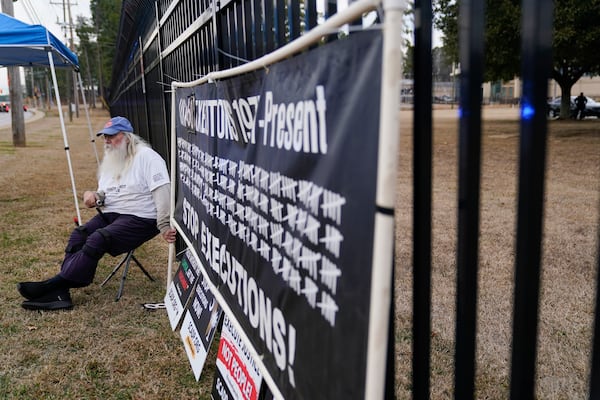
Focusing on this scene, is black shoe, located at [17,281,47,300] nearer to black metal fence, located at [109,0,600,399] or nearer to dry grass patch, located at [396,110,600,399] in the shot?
dry grass patch, located at [396,110,600,399]

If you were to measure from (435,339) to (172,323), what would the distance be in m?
1.67

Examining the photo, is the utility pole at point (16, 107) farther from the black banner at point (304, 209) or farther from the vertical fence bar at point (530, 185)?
the vertical fence bar at point (530, 185)

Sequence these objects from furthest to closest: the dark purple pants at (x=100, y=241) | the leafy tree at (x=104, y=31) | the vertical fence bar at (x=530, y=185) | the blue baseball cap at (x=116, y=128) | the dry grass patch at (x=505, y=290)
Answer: the leafy tree at (x=104, y=31) → the blue baseball cap at (x=116, y=128) → the dark purple pants at (x=100, y=241) → the dry grass patch at (x=505, y=290) → the vertical fence bar at (x=530, y=185)

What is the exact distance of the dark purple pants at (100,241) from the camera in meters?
4.05

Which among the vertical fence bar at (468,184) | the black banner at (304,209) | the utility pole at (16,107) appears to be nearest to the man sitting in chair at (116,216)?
the black banner at (304,209)

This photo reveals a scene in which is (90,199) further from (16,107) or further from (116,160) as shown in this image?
(16,107)

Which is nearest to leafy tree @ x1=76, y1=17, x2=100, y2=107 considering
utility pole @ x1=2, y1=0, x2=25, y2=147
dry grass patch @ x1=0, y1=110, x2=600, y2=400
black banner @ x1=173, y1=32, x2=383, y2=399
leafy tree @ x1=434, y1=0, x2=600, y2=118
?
utility pole @ x1=2, y1=0, x2=25, y2=147

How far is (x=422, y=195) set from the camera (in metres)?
1.46

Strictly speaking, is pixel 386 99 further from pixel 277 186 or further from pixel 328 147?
pixel 277 186

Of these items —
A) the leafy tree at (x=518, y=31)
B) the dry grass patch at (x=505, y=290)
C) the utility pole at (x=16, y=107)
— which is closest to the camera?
the dry grass patch at (x=505, y=290)

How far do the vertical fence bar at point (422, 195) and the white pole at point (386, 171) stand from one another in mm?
312

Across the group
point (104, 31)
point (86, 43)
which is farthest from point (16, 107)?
point (86, 43)

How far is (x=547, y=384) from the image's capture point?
2826mm

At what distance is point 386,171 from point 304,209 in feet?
1.51
